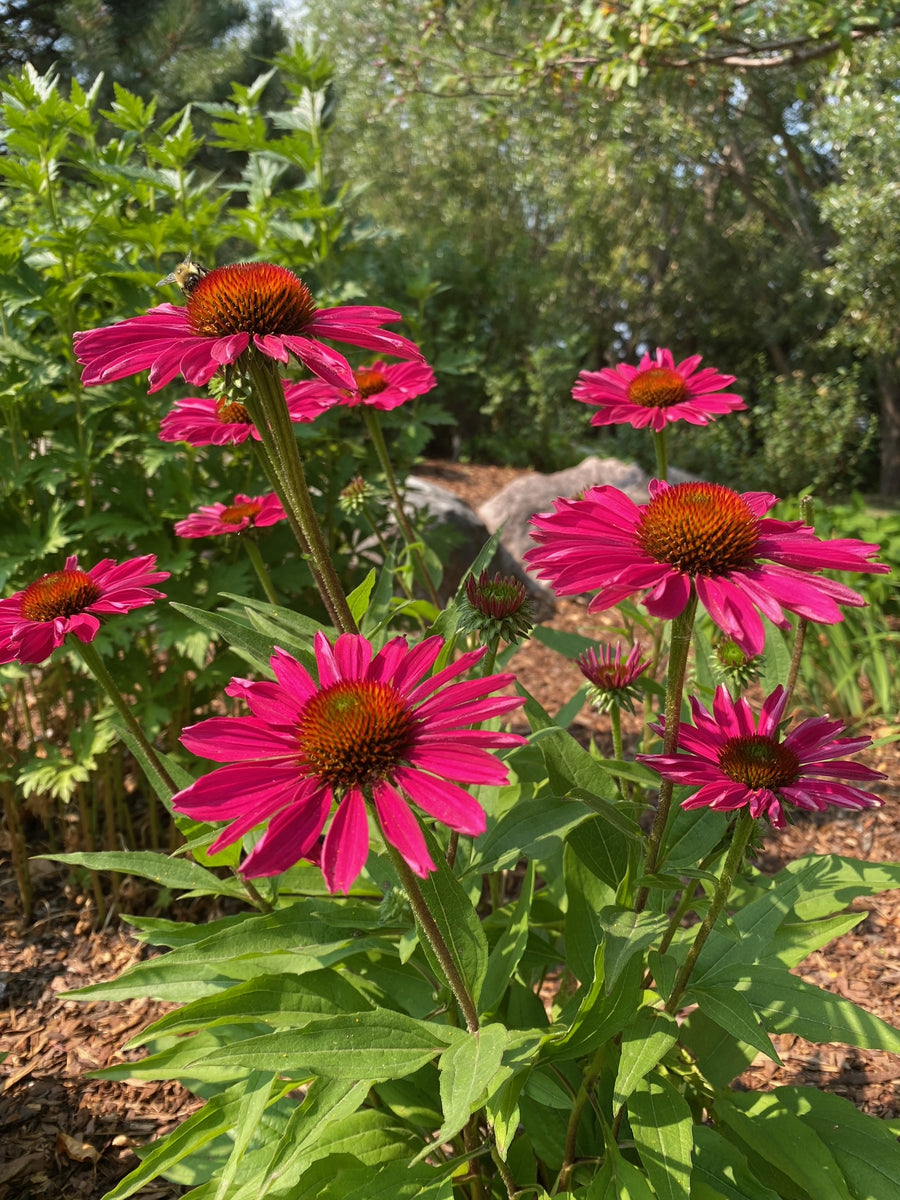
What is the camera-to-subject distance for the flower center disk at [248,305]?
1084 mm

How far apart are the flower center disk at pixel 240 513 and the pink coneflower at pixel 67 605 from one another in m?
0.35

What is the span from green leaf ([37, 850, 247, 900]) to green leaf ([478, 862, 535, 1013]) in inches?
16.9

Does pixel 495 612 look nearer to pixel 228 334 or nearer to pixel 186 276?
pixel 228 334

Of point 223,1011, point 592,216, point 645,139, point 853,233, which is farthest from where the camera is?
point 592,216

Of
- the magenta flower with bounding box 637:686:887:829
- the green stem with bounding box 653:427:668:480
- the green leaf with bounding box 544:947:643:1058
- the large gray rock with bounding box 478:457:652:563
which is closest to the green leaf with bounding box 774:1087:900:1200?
the green leaf with bounding box 544:947:643:1058

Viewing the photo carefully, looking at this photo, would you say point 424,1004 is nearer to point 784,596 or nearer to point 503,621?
point 503,621

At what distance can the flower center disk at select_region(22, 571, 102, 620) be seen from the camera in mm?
1303

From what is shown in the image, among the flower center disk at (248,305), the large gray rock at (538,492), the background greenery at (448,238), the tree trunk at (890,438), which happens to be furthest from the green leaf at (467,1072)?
the tree trunk at (890,438)

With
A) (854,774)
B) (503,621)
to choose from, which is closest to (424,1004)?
(503,621)

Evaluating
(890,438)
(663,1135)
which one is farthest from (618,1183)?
(890,438)

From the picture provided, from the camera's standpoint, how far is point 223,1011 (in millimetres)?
1203

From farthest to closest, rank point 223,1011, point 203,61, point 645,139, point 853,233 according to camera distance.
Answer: point 203,61 < point 645,139 < point 853,233 < point 223,1011

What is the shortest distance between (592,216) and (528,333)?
341cm

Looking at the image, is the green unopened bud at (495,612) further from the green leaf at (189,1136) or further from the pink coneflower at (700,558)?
the green leaf at (189,1136)
